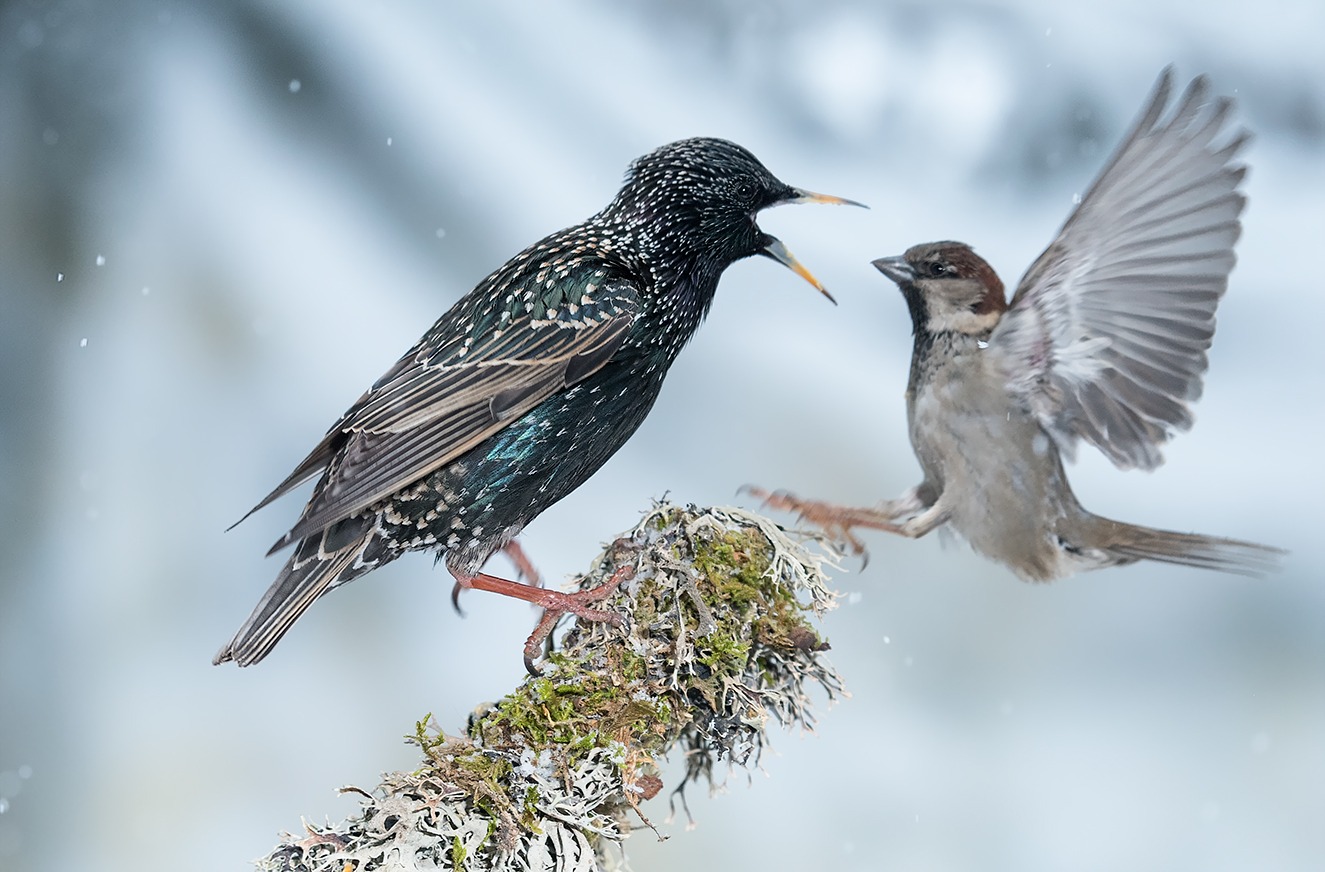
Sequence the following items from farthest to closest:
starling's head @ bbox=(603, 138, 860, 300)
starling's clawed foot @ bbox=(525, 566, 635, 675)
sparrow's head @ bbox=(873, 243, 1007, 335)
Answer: sparrow's head @ bbox=(873, 243, 1007, 335) < starling's head @ bbox=(603, 138, 860, 300) < starling's clawed foot @ bbox=(525, 566, 635, 675)

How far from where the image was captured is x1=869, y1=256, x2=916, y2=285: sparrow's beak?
2.28m

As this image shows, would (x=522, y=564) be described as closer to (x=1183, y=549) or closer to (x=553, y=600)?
(x=553, y=600)

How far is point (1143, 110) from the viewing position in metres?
1.95

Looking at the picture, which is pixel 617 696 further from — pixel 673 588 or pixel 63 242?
pixel 63 242

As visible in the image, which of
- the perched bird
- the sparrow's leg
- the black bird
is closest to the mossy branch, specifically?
the black bird

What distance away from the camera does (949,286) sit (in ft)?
7.45

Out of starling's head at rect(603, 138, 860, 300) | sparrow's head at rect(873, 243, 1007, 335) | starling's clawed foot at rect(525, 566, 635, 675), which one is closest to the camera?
starling's clawed foot at rect(525, 566, 635, 675)

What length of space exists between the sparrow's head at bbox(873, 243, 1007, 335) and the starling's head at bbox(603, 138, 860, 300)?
0.23m

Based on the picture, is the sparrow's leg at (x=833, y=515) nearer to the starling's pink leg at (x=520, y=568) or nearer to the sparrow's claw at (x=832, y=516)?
the sparrow's claw at (x=832, y=516)

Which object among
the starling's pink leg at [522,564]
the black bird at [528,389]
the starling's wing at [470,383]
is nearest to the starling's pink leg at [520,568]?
the starling's pink leg at [522,564]

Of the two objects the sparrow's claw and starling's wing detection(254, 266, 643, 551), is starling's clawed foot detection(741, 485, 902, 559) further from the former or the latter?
starling's wing detection(254, 266, 643, 551)

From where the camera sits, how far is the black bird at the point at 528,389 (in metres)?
2.00

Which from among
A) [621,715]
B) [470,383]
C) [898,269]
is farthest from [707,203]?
[621,715]

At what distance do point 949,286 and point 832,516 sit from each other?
47 centimetres
